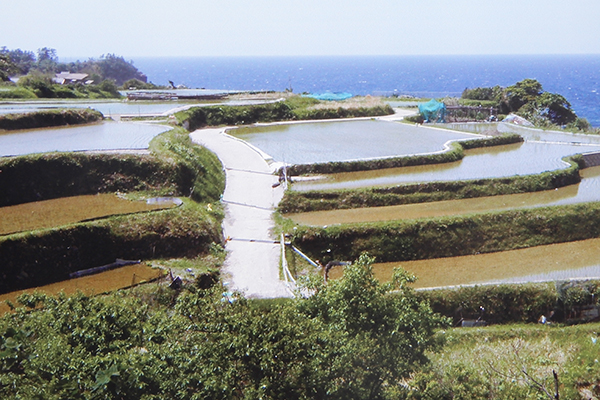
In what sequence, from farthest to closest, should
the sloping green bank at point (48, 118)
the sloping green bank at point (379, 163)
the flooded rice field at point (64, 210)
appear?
1. the sloping green bank at point (48, 118)
2. the sloping green bank at point (379, 163)
3. the flooded rice field at point (64, 210)

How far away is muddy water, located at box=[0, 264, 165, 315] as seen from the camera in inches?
523

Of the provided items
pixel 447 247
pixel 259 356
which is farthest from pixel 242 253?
pixel 259 356

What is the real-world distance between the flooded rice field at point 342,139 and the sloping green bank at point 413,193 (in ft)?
15.9

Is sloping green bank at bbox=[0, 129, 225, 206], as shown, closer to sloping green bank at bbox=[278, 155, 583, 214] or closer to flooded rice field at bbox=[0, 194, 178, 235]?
flooded rice field at bbox=[0, 194, 178, 235]

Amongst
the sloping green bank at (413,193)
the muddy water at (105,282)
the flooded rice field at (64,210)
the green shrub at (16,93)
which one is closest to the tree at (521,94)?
the sloping green bank at (413,193)

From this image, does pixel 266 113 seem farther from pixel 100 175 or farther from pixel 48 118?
pixel 100 175

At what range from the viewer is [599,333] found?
13.7 meters

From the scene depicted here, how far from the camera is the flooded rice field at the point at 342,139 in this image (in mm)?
27328

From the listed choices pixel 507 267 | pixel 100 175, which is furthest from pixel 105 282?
pixel 507 267

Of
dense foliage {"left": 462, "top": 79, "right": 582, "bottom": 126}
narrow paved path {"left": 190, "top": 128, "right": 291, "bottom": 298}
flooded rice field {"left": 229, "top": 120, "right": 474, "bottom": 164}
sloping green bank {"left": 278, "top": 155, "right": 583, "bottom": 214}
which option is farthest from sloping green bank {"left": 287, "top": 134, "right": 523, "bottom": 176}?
dense foliage {"left": 462, "top": 79, "right": 582, "bottom": 126}

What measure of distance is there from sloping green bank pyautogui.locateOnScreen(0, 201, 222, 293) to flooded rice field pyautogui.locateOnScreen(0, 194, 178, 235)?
740 millimetres

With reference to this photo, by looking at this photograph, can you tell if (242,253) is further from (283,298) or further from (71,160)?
(71,160)

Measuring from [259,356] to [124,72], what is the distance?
124m

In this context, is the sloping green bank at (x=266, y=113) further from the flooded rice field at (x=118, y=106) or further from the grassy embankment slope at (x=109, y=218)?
the grassy embankment slope at (x=109, y=218)
